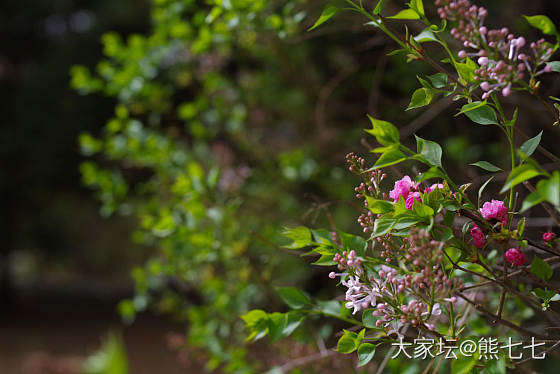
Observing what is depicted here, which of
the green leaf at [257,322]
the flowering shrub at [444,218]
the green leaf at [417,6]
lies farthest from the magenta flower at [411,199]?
the green leaf at [257,322]

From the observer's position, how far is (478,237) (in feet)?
2.27

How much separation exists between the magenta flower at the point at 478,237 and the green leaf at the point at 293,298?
382 millimetres

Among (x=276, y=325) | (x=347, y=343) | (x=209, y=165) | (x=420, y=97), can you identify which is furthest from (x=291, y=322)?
(x=209, y=165)

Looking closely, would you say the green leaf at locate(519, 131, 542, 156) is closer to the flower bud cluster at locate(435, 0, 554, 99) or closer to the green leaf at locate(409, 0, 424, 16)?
the flower bud cluster at locate(435, 0, 554, 99)

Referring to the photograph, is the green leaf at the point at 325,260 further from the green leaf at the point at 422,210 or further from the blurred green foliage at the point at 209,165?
the blurred green foliage at the point at 209,165

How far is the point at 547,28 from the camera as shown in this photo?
2.10 feet

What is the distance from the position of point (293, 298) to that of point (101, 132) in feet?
21.6

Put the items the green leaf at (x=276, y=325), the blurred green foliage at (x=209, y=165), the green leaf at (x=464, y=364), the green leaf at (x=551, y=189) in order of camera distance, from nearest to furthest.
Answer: the green leaf at (x=551, y=189), the green leaf at (x=464, y=364), the green leaf at (x=276, y=325), the blurred green foliage at (x=209, y=165)

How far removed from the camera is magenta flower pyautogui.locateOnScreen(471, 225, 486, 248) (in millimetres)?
692

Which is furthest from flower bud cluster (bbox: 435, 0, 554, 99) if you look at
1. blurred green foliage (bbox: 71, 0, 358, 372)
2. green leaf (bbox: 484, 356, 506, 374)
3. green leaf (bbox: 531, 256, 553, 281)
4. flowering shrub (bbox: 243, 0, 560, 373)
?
blurred green foliage (bbox: 71, 0, 358, 372)

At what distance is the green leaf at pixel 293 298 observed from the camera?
3.20 feet

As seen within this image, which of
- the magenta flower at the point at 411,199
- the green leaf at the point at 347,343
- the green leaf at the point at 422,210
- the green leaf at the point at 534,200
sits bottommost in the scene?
the green leaf at the point at 347,343

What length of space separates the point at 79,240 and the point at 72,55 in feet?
12.6

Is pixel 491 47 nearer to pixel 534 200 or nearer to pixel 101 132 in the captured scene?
pixel 534 200
